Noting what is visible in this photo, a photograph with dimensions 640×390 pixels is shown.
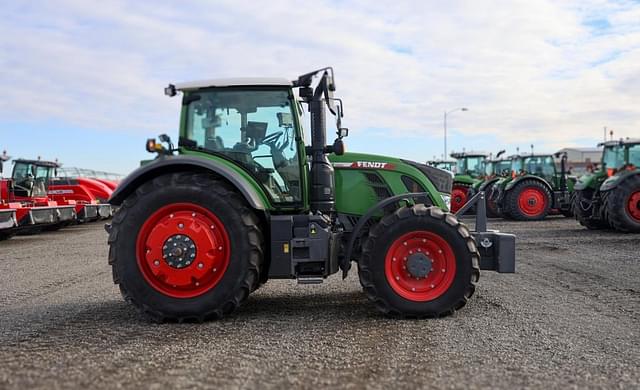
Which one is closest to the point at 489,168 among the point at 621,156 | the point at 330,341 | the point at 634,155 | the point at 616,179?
the point at 621,156

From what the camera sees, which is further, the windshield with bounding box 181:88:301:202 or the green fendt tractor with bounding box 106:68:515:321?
the windshield with bounding box 181:88:301:202

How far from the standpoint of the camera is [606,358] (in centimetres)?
405

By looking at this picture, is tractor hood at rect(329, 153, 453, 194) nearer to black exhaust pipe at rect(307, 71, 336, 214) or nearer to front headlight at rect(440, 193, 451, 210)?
front headlight at rect(440, 193, 451, 210)

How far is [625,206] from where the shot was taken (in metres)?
13.2

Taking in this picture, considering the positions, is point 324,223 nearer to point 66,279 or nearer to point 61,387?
point 61,387

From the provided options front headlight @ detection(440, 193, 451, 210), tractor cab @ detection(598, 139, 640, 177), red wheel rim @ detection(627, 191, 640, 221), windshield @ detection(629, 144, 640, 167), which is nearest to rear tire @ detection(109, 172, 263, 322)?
front headlight @ detection(440, 193, 451, 210)

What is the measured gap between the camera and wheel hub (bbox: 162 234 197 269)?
201 inches

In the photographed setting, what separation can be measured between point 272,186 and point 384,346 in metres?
1.93

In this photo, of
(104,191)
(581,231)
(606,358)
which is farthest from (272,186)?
(104,191)

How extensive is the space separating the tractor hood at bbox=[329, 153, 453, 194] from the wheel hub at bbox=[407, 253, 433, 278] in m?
1.04

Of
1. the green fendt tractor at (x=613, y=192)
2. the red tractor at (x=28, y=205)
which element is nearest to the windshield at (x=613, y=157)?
the green fendt tractor at (x=613, y=192)

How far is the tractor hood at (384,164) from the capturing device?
19.6 feet

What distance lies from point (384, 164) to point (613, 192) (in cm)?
950

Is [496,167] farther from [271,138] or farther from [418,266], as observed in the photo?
[271,138]
